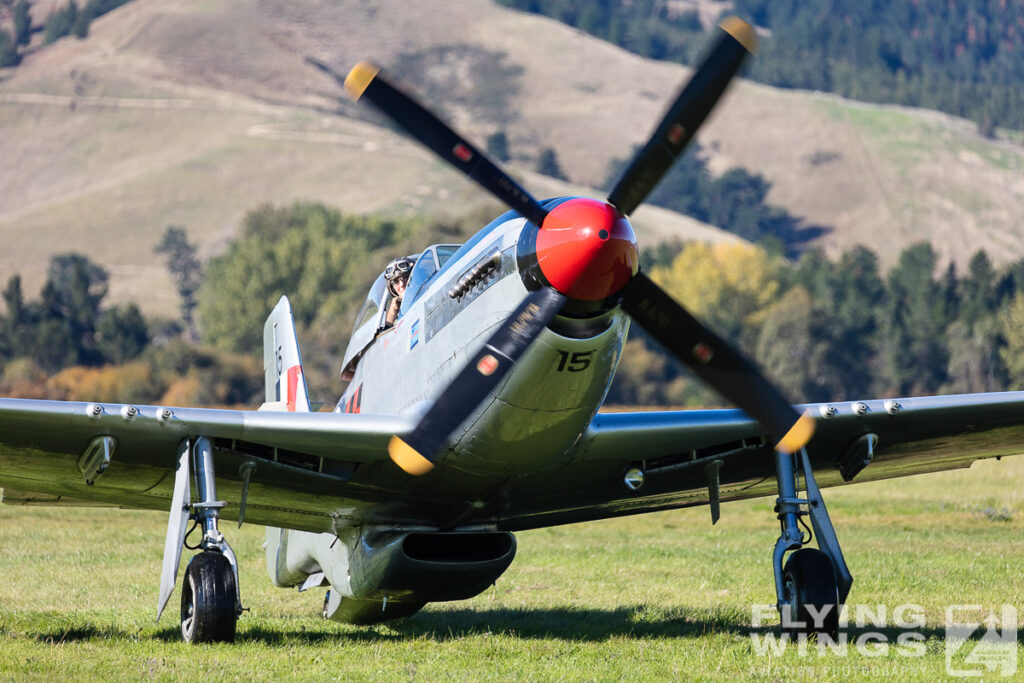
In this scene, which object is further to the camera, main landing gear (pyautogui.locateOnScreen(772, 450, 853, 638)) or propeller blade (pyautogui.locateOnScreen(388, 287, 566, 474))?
main landing gear (pyautogui.locateOnScreen(772, 450, 853, 638))

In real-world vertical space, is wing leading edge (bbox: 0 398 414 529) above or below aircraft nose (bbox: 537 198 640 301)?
below

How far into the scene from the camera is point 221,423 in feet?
31.8

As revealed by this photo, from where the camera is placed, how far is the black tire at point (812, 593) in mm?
9469

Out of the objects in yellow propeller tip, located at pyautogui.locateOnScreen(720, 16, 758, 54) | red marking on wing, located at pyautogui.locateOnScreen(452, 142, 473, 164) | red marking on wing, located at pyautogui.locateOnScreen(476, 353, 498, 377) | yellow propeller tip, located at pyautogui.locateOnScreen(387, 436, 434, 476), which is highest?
yellow propeller tip, located at pyautogui.locateOnScreen(720, 16, 758, 54)

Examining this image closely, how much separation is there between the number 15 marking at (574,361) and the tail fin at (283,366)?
4.46 m

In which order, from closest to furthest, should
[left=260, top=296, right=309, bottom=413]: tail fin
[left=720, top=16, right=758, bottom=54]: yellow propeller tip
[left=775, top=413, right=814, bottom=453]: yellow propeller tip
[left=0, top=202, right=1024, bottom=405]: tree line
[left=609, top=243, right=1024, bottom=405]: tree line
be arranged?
[left=720, top=16, right=758, bottom=54]: yellow propeller tip < [left=775, top=413, right=814, bottom=453]: yellow propeller tip < [left=260, top=296, right=309, bottom=413]: tail fin < [left=0, top=202, right=1024, bottom=405]: tree line < [left=609, top=243, right=1024, bottom=405]: tree line

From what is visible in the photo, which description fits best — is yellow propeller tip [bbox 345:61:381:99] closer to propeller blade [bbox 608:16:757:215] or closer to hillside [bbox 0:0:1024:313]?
A: propeller blade [bbox 608:16:757:215]

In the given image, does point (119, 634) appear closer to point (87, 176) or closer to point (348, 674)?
point (348, 674)

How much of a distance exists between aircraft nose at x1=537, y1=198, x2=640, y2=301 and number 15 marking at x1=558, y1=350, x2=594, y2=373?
0.45 meters

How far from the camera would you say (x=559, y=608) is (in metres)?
12.8

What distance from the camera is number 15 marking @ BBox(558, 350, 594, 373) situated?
337 inches

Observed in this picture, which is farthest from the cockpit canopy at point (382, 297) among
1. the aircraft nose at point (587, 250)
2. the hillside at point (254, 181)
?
the hillside at point (254, 181)

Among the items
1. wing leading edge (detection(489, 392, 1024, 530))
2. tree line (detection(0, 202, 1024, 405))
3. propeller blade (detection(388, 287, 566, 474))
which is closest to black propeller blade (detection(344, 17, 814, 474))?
propeller blade (detection(388, 287, 566, 474))

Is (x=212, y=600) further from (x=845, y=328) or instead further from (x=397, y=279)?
(x=845, y=328)
